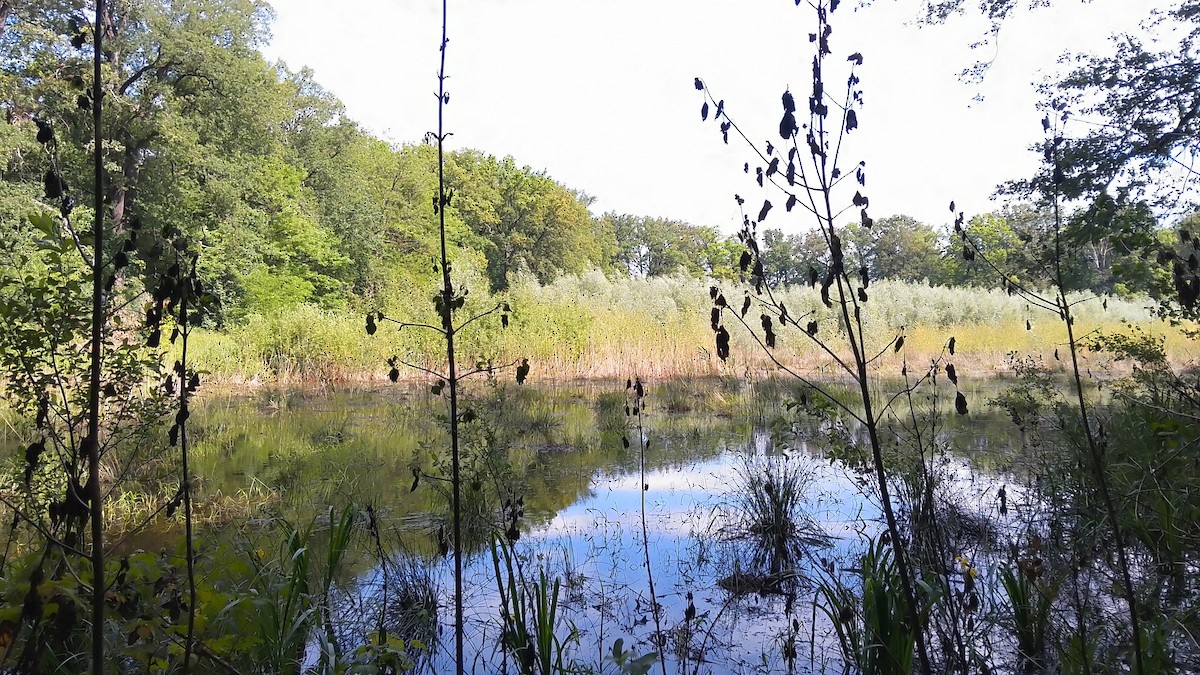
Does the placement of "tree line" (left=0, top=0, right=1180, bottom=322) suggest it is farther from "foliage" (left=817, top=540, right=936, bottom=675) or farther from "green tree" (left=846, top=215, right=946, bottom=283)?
"foliage" (left=817, top=540, right=936, bottom=675)

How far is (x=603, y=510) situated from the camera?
5.02 m

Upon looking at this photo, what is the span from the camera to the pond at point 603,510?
118 inches

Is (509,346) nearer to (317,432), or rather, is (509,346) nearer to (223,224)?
(317,432)

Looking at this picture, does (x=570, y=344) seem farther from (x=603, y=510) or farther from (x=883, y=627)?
(x=883, y=627)

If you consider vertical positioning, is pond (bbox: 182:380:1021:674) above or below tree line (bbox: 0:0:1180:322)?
below

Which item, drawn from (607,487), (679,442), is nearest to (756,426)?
(679,442)

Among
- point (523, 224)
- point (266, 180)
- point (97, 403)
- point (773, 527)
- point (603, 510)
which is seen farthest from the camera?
point (523, 224)

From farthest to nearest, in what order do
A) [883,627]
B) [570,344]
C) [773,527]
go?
[570,344] → [773,527] → [883,627]

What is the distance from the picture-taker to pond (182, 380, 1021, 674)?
118 inches

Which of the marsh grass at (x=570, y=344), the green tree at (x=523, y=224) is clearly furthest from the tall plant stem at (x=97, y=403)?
the green tree at (x=523, y=224)

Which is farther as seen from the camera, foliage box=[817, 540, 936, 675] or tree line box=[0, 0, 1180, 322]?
tree line box=[0, 0, 1180, 322]

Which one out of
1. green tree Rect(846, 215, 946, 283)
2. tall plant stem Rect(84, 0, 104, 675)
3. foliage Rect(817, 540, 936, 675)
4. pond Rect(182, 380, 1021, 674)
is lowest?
pond Rect(182, 380, 1021, 674)

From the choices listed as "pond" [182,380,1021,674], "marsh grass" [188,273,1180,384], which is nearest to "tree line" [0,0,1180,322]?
"marsh grass" [188,273,1180,384]

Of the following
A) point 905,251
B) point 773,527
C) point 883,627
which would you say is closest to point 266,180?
point 773,527
